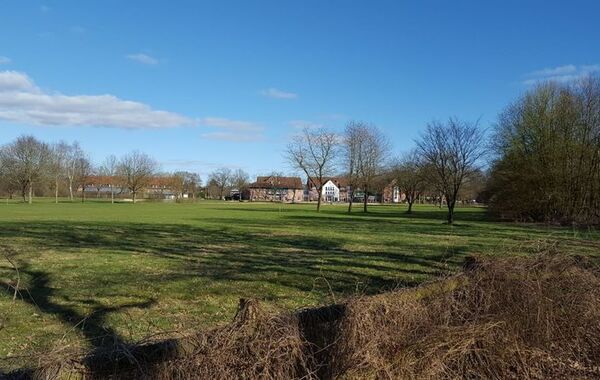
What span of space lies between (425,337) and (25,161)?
297 ft

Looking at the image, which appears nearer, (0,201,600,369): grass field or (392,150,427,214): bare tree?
(0,201,600,369): grass field

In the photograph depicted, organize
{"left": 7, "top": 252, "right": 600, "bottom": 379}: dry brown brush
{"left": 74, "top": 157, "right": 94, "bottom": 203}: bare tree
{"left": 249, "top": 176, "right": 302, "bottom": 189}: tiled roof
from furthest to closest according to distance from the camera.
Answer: {"left": 249, "top": 176, "right": 302, "bottom": 189}: tiled roof, {"left": 74, "top": 157, "right": 94, "bottom": 203}: bare tree, {"left": 7, "top": 252, "right": 600, "bottom": 379}: dry brown brush

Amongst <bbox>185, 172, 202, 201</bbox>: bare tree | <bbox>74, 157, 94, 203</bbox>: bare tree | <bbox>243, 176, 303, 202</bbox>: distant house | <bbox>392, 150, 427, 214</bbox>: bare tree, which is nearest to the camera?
<bbox>392, 150, 427, 214</bbox>: bare tree

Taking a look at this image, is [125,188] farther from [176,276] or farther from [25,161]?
[176,276]

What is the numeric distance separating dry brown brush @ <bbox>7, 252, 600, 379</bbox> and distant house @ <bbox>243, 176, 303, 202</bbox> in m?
130

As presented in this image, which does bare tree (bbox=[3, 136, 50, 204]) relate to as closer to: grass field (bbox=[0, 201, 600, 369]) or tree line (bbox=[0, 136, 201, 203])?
tree line (bbox=[0, 136, 201, 203])

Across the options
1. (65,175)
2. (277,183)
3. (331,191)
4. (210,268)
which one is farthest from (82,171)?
(210,268)

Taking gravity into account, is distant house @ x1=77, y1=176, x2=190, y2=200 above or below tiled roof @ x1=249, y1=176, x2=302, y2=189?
below

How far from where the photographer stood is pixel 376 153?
69.1 m

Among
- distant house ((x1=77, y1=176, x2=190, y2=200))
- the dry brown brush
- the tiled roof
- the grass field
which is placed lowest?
the grass field

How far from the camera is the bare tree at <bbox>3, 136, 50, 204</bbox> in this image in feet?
272

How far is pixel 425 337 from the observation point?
3588 millimetres

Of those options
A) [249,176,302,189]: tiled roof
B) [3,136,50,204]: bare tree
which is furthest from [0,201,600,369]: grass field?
[249,176,302,189]: tiled roof

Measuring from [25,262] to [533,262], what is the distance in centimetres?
1288
